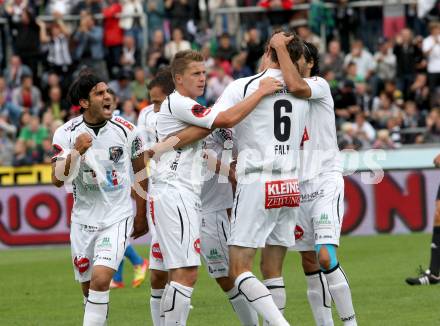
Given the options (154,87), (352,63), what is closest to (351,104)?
(352,63)

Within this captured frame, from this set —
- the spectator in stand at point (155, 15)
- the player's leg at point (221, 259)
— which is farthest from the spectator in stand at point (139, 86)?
the player's leg at point (221, 259)

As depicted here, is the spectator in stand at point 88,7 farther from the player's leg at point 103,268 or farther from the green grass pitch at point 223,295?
the player's leg at point 103,268

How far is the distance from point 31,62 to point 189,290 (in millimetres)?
18704

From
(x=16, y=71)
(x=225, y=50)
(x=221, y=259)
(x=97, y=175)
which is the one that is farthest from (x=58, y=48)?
(x=221, y=259)

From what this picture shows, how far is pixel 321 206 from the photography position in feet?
33.6

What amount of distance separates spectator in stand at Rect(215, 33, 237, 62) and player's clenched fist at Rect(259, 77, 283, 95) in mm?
16847

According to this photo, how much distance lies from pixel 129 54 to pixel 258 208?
1827 centimetres

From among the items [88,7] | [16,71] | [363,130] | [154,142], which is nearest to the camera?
[154,142]

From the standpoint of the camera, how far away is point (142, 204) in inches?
413

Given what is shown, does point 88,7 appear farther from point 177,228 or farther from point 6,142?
point 177,228

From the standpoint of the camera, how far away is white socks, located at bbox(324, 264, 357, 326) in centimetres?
1003

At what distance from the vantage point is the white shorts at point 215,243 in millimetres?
10391

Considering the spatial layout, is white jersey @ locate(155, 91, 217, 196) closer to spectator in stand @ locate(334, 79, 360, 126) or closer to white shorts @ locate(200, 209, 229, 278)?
white shorts @ locate(200, 209, 229, 278)

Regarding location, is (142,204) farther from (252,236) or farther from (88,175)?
(252,236)
